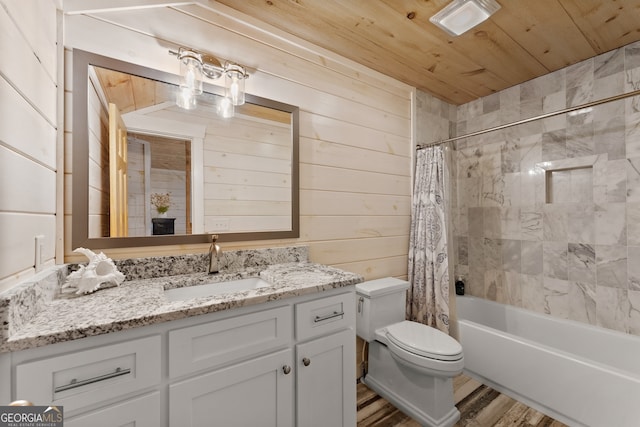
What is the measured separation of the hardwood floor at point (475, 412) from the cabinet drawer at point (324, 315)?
2.69ft

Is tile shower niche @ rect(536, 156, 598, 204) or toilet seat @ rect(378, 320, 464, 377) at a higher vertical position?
tile shower niche @ rect(536, 156, 598, 204)

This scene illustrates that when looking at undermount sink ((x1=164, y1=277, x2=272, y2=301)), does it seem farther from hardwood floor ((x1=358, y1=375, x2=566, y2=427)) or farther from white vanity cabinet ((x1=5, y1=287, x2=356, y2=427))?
hardwood floor ((x1=358, y1=375, x2=566, y2=427))

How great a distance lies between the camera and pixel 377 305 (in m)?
1.82

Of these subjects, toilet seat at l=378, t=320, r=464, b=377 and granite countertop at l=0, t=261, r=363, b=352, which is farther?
toilet seat at l=378, t=320, r=464, b=377

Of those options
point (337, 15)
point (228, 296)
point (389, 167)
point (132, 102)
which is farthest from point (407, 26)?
point (228, 296)

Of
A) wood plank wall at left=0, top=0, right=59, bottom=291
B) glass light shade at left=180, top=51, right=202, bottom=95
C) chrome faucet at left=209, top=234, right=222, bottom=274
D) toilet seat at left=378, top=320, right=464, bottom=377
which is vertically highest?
glass light shade at left=180, top=51, right=202, bottom=95

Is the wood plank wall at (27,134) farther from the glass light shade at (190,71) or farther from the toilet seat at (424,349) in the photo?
the toilet seat at (424,349)

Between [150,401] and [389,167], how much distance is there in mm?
1999

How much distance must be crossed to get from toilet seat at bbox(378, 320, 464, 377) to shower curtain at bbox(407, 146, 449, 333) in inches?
13.9

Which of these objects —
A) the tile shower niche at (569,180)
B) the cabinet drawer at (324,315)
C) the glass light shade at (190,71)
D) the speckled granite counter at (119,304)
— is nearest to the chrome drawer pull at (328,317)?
the cabinet drawer at (324,315)

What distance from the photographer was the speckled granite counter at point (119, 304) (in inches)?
26.7

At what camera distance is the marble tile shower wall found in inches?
71.2

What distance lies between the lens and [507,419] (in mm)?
1598

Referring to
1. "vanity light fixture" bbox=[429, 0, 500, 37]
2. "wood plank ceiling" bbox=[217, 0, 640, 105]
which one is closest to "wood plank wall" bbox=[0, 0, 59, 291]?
"wood plank ceiling" bbox=[217, 0, 640, 105]
